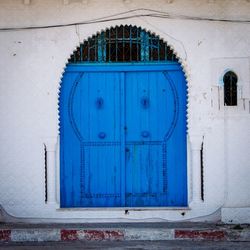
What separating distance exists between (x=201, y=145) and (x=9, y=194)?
8.97ft

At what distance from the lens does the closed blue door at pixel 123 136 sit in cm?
927

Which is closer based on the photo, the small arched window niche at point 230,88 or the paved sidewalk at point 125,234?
the paved sidewalk at point 125,234

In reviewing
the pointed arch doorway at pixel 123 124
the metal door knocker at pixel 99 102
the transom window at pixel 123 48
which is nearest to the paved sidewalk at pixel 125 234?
the pointed arch doorway at pixel 123 124

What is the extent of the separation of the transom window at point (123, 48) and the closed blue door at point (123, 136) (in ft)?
0.43

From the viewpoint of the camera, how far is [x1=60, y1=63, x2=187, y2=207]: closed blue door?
927cm

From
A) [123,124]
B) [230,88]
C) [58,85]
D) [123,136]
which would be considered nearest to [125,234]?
[123,136]

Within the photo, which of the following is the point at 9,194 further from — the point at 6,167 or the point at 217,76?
the point at 217,76

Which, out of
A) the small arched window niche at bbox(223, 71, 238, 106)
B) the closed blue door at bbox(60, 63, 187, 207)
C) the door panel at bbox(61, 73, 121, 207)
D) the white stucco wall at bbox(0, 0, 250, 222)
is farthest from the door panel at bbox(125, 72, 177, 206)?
the small arched window niche at bbox(223, 71, 238, 106)

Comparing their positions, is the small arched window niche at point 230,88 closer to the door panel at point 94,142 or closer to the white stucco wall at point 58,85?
the white stucco wall at point 58,85

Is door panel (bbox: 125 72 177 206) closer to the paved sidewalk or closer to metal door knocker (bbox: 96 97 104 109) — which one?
metal door knocker (bbox: 96 97 104 109)

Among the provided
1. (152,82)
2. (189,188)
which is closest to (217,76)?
(152,82)

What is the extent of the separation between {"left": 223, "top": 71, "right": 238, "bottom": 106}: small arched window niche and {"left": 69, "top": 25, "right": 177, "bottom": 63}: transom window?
30.6 inches

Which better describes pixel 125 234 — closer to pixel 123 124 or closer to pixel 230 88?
pixel 123 124

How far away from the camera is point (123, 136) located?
9.28m
